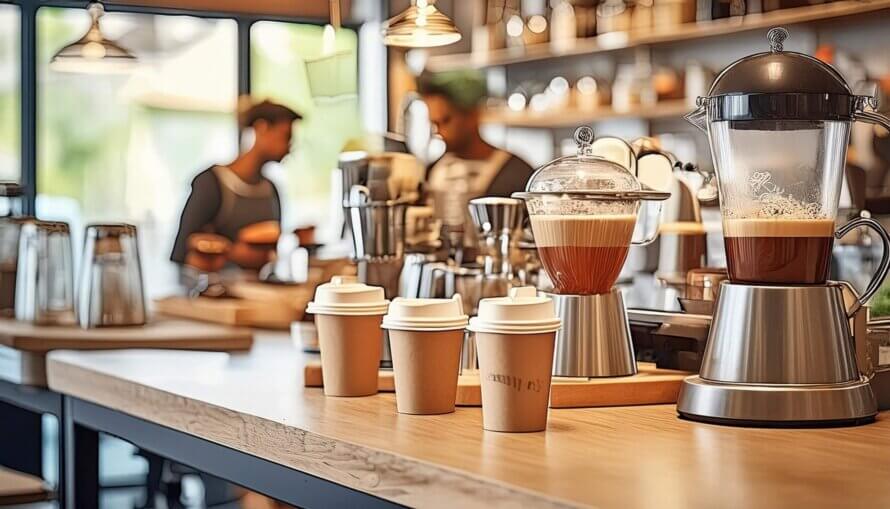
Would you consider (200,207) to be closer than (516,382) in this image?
No

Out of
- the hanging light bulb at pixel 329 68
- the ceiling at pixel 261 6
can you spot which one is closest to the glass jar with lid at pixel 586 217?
the hanging light bulb at pixel 329 68

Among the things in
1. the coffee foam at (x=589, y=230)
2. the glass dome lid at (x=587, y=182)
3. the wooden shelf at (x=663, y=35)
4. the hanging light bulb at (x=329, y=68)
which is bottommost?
the coffee foam at (x=589, y=230)

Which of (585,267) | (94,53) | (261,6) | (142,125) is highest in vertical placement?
(261,6)

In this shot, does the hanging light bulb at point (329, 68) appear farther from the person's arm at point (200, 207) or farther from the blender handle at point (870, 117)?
the person's arm at point (200, 207)

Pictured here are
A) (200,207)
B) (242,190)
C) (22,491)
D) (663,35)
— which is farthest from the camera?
(242,190)

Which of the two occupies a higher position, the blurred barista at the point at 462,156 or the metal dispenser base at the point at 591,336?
the blurred barista at the point at 462,156

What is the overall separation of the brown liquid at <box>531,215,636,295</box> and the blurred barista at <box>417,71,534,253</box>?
2439 mm

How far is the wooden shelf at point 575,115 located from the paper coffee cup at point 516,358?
14.1 feet

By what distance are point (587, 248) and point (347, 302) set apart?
35 cm

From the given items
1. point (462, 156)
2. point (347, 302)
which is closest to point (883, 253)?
point (347, 302)

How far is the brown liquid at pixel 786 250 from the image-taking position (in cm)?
155

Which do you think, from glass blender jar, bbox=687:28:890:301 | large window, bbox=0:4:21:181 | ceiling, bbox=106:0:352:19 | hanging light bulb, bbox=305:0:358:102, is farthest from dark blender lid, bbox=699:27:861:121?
ceiling, bbox=106:0:352:19

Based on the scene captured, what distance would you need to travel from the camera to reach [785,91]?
153 cm

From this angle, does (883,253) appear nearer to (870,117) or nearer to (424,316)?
(870,117)
